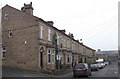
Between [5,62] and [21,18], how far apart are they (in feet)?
22.4

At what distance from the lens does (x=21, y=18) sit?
26.6 m

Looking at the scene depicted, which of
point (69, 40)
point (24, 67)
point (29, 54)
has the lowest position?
point (24, 67)

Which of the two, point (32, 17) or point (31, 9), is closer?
point (32, 17)

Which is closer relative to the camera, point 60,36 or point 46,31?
point 46,31

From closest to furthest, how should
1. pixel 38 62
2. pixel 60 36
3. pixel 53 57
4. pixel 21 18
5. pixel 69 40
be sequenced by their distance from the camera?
1. pixel 38 62
2. pixel 21 18
3. pixel 53 57
4. pixel 60 36
5. pixel 69 40

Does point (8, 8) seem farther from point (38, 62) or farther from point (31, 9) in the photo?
point (38, 62)

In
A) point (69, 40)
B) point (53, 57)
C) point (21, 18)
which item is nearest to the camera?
point (21, 18)

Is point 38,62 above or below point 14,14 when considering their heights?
below

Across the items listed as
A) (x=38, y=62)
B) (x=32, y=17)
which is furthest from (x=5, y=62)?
(x=32, y=17)

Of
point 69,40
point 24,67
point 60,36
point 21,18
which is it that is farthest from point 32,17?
point 69,40

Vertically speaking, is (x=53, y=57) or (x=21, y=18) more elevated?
(x=21, y=18)

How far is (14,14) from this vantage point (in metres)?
27.3

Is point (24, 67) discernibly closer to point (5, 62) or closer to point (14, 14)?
point (5, 62)

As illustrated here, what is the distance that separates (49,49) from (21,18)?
6229 mm
